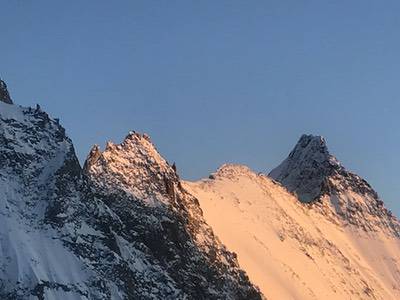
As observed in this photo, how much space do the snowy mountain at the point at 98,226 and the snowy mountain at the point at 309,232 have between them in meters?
16.7

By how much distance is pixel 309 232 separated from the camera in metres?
169

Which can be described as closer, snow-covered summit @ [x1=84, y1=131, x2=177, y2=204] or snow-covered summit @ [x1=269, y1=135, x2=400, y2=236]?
snow-covered summit @ [x1=84, y1=131, x2=177, y2=204]

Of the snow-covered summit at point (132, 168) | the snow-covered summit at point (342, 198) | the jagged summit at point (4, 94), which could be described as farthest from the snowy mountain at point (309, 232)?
the jagged summit at point (4, 94)

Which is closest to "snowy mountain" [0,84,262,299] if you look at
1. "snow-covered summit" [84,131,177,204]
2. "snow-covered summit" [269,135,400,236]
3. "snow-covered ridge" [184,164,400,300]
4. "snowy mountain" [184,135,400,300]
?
"snow-covered summit" [84,131,177,204]

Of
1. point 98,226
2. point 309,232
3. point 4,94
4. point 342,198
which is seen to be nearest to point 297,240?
point 309,232

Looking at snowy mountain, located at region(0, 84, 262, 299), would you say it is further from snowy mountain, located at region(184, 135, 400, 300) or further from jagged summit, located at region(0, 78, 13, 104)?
snowy mountain, located at region(184, 135, 400, 300)

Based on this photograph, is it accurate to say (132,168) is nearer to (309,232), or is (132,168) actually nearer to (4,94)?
(4,94)

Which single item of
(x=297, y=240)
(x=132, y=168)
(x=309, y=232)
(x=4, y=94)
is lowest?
(x=297, y=240)

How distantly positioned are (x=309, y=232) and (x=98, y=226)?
6525cm

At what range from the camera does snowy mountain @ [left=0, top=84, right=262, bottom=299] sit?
4065 inches

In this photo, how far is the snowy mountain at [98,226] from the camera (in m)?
103

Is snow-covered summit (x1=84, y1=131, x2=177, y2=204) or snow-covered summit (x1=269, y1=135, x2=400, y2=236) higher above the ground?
snow-covered summit (x1=269, y1=135, x2=400, y2=236)

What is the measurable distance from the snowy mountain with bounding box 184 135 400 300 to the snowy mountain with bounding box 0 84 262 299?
16.7 metres

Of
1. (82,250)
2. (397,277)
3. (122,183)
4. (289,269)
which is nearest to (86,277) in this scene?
(82,250)
